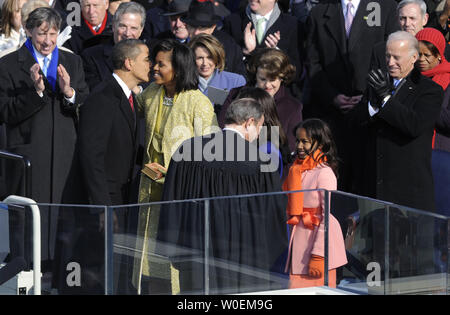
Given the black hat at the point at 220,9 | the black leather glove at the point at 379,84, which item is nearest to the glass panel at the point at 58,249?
the black leather glove at the point at 379,84

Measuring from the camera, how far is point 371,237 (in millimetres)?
5809

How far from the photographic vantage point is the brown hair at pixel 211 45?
9.01 meters

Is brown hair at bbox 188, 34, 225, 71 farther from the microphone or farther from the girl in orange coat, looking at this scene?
the girl in orange coat

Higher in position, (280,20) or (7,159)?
(280,20)

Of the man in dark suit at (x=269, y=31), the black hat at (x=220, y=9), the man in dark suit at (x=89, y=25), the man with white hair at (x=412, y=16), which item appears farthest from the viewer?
the black hat at (x=220, y=9)

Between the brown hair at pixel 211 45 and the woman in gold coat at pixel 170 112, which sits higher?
the brown hair at pixel 211 45

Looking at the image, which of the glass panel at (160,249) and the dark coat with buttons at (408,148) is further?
the dark coat with buttons at (408,148)

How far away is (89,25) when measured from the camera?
10516 mm

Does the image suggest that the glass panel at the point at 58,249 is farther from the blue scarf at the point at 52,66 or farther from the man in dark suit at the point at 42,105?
the blue scarf at the point at 52,66

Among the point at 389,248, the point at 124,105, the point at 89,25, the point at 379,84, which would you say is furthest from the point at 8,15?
the point at 389,248

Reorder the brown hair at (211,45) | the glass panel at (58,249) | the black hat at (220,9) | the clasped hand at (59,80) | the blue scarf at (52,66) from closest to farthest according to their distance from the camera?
the glass panel at (58,249) < the clasped hand at (59,80) < the blue scarf at (52,66) < the brown hair at (211,45) < the black hat at (220,9)

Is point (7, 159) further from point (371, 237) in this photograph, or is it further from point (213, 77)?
point (371, 237)
